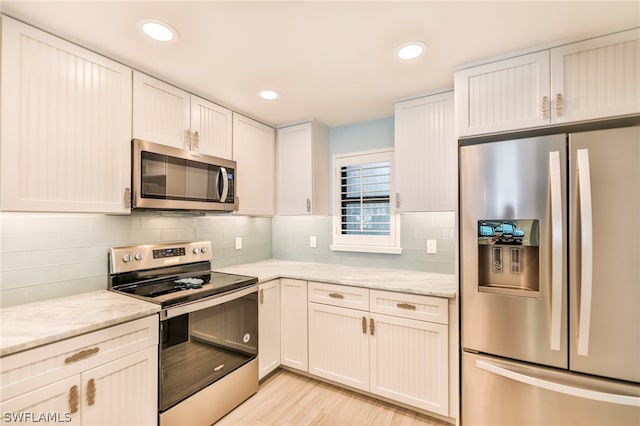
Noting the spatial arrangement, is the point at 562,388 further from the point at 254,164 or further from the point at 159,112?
the point at 159,112

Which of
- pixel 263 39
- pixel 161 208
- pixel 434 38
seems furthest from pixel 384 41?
pixel 161 208

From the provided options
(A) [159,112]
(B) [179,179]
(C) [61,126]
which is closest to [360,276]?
(B) [179,179]

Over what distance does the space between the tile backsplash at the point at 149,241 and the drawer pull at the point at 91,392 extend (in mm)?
684

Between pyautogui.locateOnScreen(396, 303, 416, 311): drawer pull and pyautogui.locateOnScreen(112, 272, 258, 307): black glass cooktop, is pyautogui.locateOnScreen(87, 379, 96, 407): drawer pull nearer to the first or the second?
pyautogui.locateOnScreen(112, 272, 258, 307): black glass cooktop

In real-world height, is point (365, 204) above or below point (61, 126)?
below

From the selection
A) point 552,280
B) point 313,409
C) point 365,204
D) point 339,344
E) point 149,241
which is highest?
point 365,204

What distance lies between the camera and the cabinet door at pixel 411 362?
1.90 m

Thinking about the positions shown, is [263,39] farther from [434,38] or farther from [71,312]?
[71,312]

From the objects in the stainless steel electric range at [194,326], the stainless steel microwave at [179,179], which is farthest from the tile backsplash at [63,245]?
the stainless steel microwave at [179,179]

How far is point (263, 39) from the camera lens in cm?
156

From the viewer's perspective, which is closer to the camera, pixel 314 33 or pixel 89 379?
pixel 89 379

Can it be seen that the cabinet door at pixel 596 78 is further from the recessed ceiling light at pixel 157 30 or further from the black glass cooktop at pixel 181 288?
the black glass cooktop at pixel 181 288

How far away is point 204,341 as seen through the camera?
73.6 inches

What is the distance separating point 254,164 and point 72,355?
1890 mm
